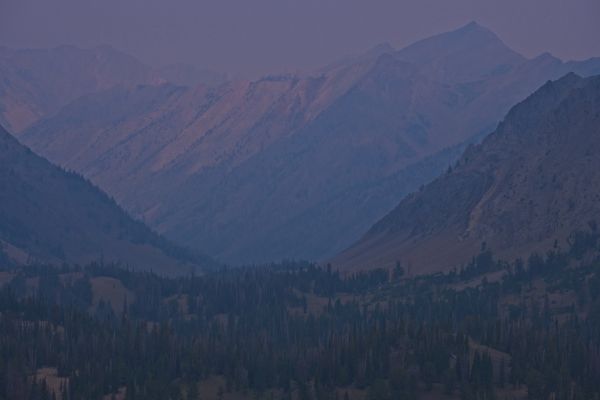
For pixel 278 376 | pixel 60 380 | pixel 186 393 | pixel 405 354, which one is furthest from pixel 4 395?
pixel 405 354

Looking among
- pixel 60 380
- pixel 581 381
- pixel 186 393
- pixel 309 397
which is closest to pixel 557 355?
pixel 581 381

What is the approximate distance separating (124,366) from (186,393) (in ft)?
41.7

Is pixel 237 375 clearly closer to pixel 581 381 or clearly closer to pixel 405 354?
pixel 405 354

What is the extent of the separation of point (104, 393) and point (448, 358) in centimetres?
4869

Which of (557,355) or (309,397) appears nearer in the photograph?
(309,397)

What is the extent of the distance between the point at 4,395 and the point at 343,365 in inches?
1909

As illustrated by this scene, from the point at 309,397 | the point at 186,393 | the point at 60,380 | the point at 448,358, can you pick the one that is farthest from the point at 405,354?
the point at 60,380

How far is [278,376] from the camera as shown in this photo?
194625mm

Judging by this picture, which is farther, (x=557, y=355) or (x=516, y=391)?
(x=557, y=355)

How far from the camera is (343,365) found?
639 ft

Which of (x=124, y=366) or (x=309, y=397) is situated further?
(x=124, y=366)

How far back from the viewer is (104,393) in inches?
7259

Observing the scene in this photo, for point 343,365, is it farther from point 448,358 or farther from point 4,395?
point 4,395

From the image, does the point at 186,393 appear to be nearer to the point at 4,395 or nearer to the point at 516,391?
the point at 4,395
